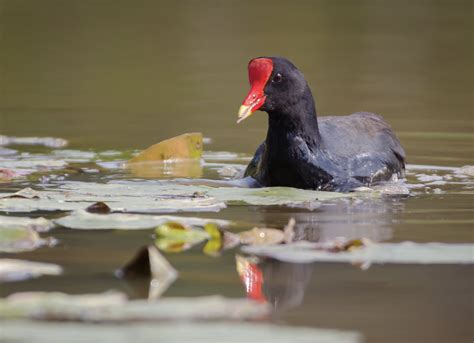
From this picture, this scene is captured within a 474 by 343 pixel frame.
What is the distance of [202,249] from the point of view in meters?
4.63

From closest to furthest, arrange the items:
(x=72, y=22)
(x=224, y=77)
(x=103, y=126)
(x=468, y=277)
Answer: (x=468, y=277), (x=103, y=126), (x=224, y=77), (x=72, y=22)

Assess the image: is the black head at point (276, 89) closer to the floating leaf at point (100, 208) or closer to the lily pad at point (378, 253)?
the floating leaf at point (100, 208)

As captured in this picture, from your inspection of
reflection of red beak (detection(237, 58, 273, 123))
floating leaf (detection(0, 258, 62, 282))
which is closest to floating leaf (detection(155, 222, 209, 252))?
floating leaf (detection(0, 258, 62, 282))

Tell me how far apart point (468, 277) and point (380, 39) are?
13175mm

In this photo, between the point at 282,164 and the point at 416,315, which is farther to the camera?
the point at 282,164

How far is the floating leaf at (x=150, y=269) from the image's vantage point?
398 centimetres

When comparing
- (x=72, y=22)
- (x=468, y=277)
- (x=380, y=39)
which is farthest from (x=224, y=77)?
(x=468, y=277)

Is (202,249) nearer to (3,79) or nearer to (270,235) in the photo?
(270,235)

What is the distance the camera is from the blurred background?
9.66m

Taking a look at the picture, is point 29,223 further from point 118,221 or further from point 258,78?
point 258,78

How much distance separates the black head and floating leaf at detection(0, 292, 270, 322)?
309 cm

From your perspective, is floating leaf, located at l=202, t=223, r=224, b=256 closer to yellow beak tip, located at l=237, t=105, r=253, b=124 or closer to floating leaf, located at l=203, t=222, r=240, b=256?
floating leaf, located at l=203, t=222, r=240, b=256

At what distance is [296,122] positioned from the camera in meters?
6.68

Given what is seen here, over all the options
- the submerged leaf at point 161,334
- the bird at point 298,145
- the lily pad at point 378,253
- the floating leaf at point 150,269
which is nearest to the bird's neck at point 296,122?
the bird at point 298,145
